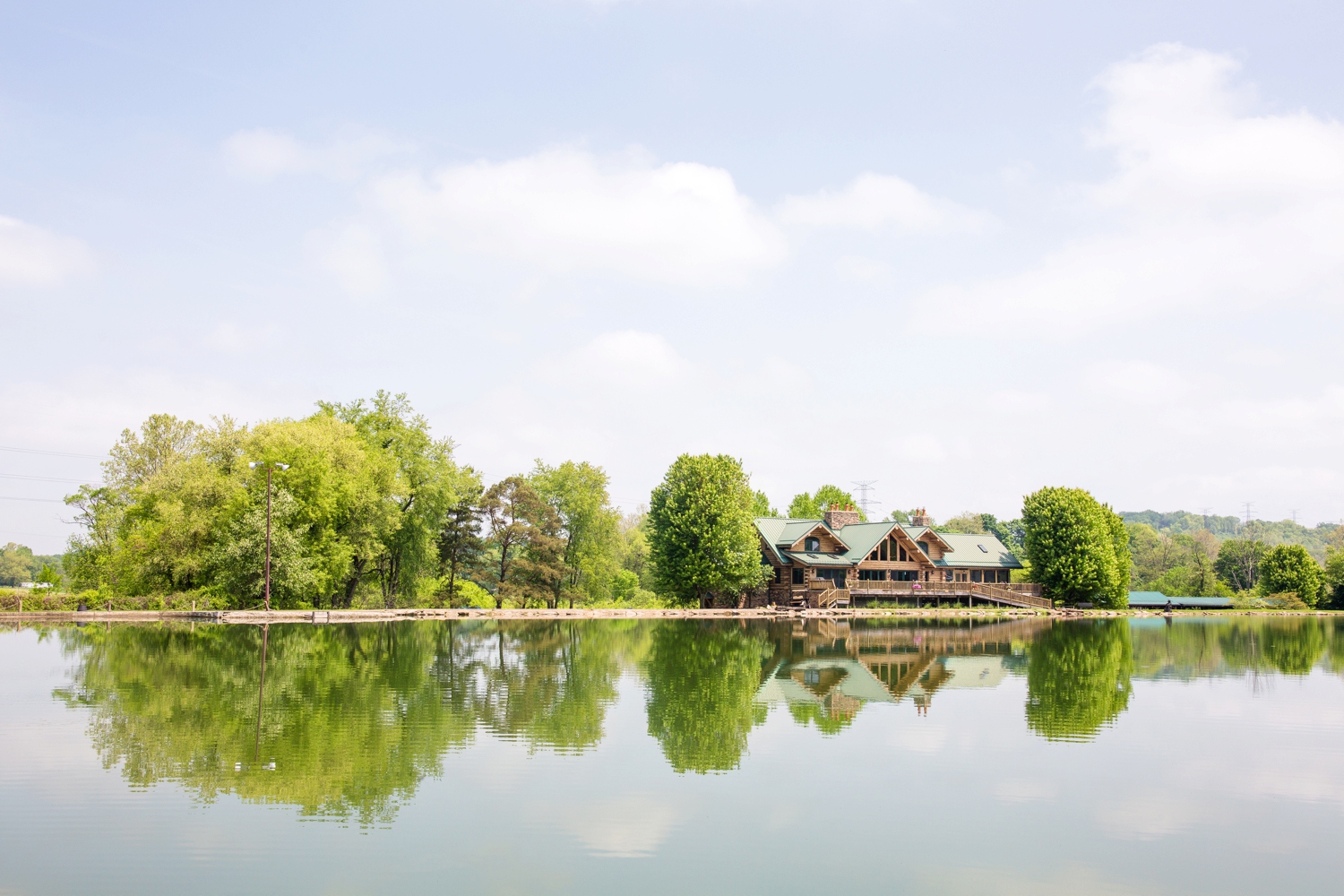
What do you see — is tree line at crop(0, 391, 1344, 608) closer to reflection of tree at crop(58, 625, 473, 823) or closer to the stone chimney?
the stone chimney

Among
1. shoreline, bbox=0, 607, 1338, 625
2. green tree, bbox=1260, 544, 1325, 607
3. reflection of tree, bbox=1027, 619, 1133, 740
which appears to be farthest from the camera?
green tree, bbox=1260, 544, 1325, 607

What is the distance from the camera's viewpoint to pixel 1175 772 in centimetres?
1602

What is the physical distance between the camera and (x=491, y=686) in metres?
24.8

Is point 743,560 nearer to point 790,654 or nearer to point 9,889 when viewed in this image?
point 790,654

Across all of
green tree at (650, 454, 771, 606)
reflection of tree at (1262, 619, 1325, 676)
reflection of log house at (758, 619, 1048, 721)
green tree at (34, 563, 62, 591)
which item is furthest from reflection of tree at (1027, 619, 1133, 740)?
green tree at (34, 563, 62, 591)

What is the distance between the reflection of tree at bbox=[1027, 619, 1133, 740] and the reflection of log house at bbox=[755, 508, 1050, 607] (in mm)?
25960

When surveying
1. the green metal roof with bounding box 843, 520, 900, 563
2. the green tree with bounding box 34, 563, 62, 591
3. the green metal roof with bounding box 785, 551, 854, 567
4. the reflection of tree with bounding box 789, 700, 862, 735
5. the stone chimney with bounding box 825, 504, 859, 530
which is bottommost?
the reflection of tree with bounding box 789, 700, 862, 735

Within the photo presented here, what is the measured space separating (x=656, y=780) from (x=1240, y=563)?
115m

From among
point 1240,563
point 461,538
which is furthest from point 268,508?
point 1240,563

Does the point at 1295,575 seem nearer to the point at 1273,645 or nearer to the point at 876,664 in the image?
the point at 1273,645

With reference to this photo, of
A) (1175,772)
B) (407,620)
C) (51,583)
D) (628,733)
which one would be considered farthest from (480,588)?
(1175,772)

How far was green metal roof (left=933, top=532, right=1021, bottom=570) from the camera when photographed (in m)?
81.0

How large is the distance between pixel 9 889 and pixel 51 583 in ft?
206

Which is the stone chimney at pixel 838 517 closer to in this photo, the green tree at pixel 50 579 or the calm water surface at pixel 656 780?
the calm water surface at pixel 656 780
